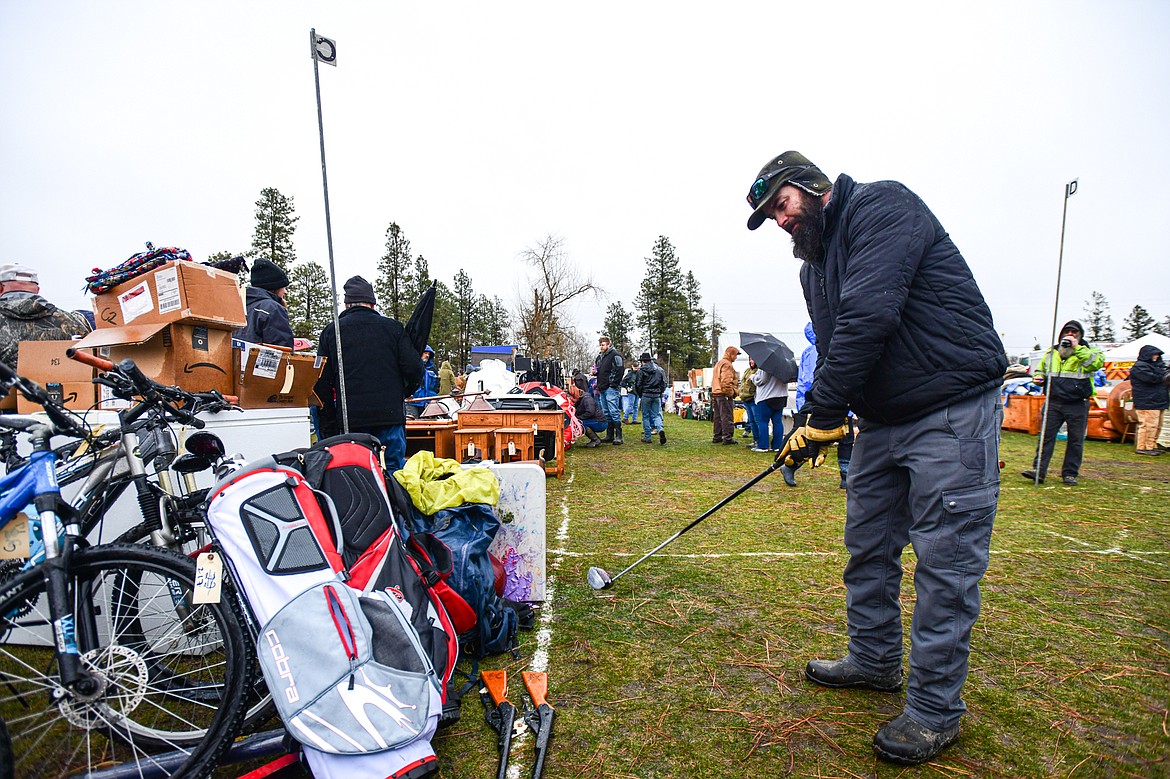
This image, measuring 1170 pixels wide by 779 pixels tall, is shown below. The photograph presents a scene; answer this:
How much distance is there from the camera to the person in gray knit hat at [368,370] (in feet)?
13.9

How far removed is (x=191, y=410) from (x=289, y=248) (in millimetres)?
38543

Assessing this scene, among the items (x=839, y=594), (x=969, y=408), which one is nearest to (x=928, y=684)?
(x=969, y=408)

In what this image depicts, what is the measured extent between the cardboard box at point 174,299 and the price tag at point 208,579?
1.64 meters

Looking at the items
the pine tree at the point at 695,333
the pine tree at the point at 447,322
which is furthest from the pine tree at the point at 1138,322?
the pine tree at the point at 447,322

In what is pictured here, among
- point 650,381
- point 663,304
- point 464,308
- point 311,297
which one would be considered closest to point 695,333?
point 663,304

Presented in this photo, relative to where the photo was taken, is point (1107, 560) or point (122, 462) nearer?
point (122, 462)

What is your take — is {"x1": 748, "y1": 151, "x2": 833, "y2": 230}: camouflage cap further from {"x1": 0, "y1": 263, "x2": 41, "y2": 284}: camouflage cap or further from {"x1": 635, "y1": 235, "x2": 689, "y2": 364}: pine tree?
{"x1": 635, "y1": 235, "x2": 689, "y2": 364}: pine tree

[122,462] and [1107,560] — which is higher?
[122,462]

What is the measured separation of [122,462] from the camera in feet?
6.73

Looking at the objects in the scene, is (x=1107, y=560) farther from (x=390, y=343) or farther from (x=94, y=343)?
(x=94, y=343)

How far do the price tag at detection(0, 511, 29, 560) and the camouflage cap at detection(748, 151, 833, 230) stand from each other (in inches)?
112

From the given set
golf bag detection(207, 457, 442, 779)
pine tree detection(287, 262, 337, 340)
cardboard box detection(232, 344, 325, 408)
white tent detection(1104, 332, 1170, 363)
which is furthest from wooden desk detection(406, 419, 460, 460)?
pine tree detection(287, 262, 337, 340)

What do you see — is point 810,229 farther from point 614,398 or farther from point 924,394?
point 614,398

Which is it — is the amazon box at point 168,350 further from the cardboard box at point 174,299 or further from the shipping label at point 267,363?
the shipping label at point 267,363
